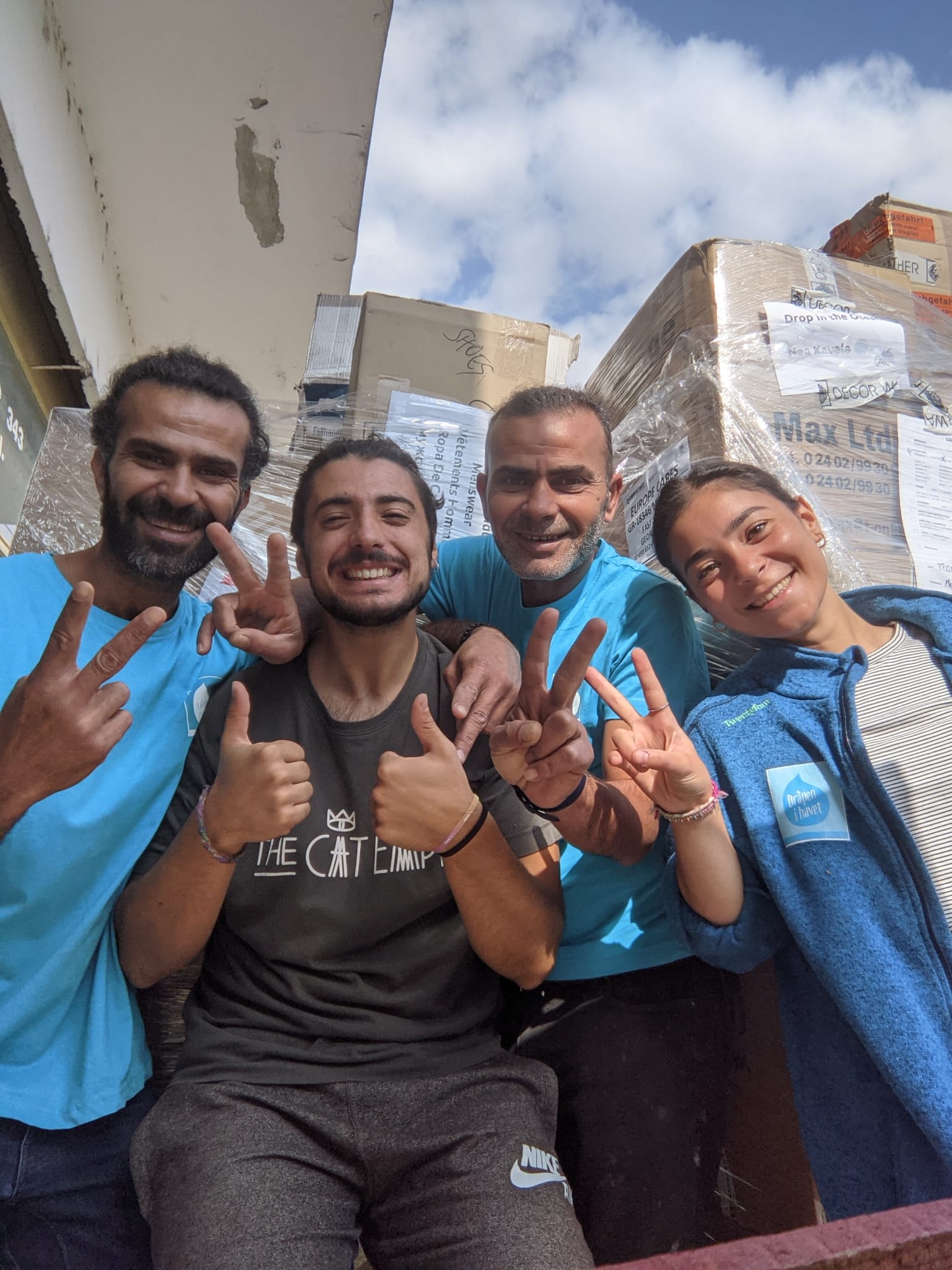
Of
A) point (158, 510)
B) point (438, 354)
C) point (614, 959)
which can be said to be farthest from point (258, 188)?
point (614, 959)

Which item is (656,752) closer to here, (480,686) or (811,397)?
(480,686)

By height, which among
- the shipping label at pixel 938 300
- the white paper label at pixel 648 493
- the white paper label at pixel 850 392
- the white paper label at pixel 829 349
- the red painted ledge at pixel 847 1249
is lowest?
the red painted ledge at pixel 847 1249

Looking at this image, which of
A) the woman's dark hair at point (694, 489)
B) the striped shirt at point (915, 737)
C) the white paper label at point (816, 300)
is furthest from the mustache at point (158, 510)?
the white paper label at point (816, 300)

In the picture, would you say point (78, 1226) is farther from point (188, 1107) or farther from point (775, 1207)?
point (775, 1207)

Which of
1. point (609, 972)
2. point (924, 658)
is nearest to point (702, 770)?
point (609, 972)

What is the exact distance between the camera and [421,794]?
1.08m

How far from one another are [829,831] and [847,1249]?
2.83 feet

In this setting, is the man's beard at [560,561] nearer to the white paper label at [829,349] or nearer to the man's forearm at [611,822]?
the man's forearm at [611,822]

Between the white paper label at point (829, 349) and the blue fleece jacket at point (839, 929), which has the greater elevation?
the white paper label at point (829, 349)

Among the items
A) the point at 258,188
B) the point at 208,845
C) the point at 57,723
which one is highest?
the point at 258,188

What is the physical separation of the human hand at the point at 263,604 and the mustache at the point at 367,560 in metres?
0.10

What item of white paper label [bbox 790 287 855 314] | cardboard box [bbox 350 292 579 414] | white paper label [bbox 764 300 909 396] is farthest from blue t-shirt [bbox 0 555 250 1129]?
white paper label [bbox 790 287 855 314]

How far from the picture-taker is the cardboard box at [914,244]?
7.67ft

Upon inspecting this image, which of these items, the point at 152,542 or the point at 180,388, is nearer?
the point at 152,542
